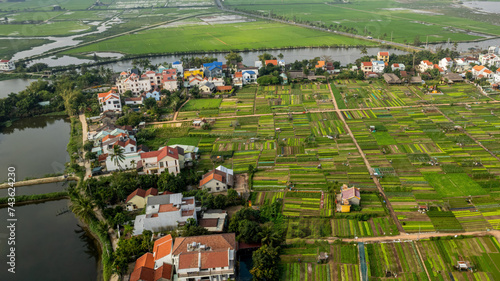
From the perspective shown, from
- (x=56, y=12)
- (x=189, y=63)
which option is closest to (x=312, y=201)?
(x=189, y=63)

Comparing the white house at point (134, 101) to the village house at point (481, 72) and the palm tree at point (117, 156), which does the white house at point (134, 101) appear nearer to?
the palm tree at point (117, 156)

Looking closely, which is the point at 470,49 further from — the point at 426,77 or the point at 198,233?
the point at 198,233

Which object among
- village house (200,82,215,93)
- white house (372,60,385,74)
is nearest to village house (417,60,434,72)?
white house (372,60,385,74)

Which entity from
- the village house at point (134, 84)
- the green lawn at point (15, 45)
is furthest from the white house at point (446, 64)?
the green lawn at point (15, 45)

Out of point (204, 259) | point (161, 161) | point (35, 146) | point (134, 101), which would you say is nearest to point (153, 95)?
point (134, 101)

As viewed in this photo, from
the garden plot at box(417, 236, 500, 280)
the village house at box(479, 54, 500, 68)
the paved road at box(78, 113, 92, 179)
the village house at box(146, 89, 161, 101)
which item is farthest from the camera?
the village house at box(479, 54, 500, 68)

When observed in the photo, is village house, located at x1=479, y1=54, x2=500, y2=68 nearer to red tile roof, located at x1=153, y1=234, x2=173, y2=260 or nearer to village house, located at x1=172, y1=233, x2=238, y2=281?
village house, located at x1=172, y1=233, x2=238, y2=281
